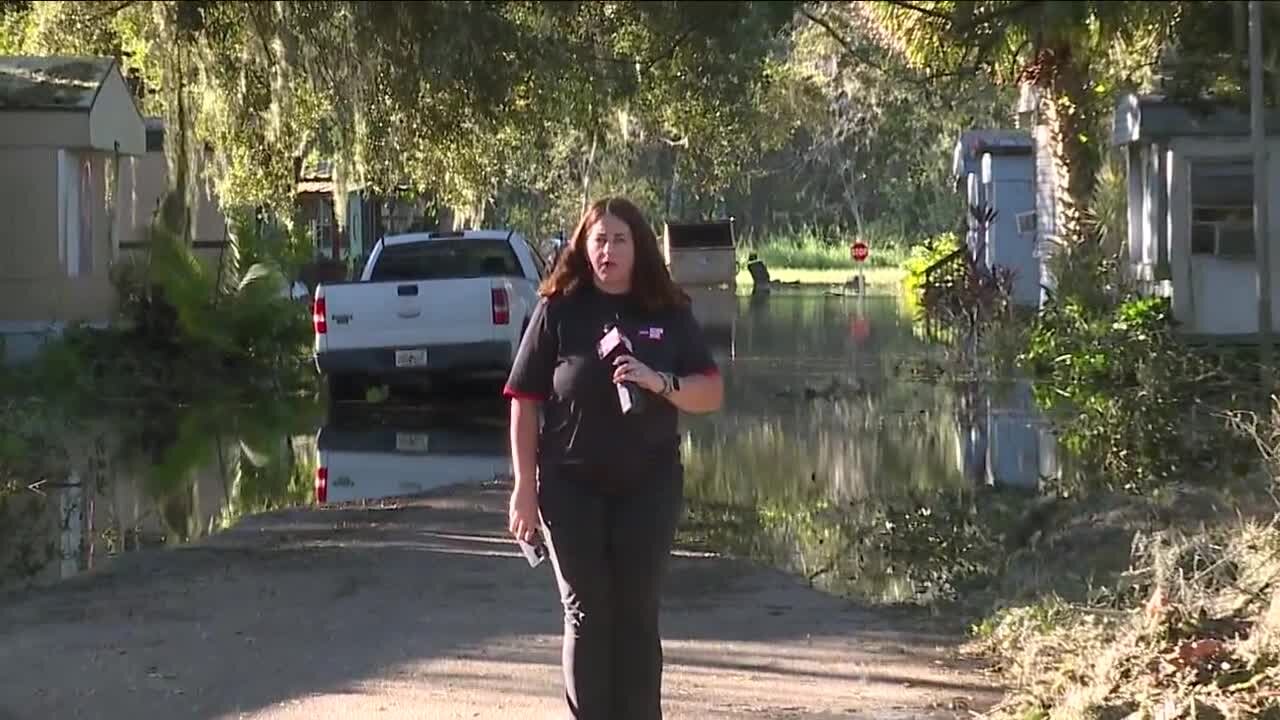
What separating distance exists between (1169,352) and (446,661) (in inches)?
294

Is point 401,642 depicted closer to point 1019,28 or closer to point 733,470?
point 1019,28

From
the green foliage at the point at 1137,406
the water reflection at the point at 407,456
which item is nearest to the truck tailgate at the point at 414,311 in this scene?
the water reflection at the point at 407,456

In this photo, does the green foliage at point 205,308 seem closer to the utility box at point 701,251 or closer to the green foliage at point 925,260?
the green foliage at point 925,260

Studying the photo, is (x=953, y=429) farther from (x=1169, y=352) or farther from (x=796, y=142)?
(x=796, y=142)

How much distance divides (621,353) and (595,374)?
10 cm

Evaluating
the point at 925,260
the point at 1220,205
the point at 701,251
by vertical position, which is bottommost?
the point at 925,260

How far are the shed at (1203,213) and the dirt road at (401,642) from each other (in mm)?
11970

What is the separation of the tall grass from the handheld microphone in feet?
207

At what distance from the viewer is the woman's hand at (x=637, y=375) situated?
5.73 metres

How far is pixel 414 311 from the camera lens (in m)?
18.5

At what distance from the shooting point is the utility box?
164 ft

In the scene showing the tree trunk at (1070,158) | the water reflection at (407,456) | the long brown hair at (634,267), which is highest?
the tree trunk at (1070,158)

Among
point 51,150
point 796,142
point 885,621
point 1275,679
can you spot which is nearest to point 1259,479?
point 885,621

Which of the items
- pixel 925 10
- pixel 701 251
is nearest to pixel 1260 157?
pixel 925 10
